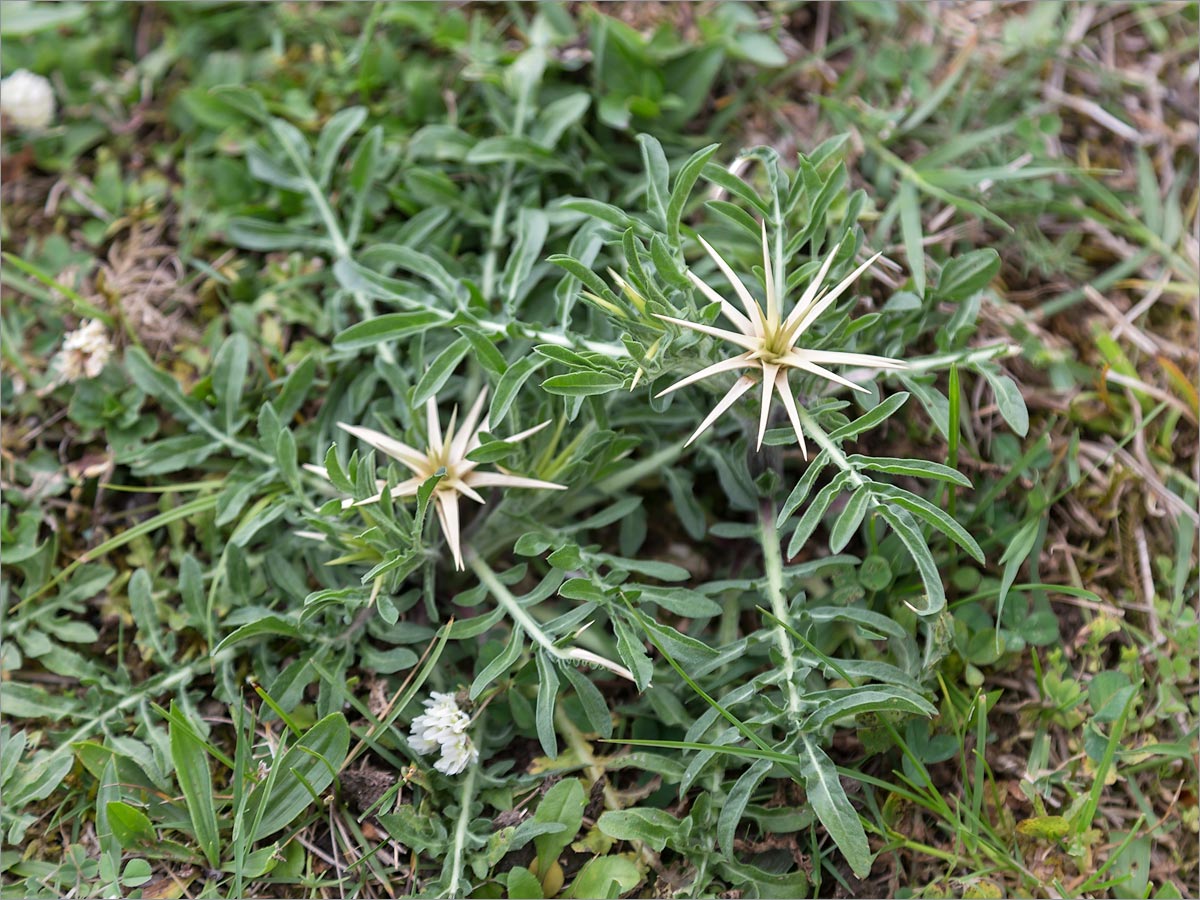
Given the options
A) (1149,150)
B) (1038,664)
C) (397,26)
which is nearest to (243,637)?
(1038,664)

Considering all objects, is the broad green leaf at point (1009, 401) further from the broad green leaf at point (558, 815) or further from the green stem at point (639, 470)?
the broad green leaf at point (558, 815)

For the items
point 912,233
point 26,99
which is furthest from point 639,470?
point 26,99

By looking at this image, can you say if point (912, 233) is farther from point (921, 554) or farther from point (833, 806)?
point (833, 806)

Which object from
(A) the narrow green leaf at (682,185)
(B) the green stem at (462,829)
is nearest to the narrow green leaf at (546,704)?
(B) the green stem at (462,829)

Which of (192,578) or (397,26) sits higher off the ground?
(397,26)

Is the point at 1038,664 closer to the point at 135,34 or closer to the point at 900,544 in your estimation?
the point at 900,544
